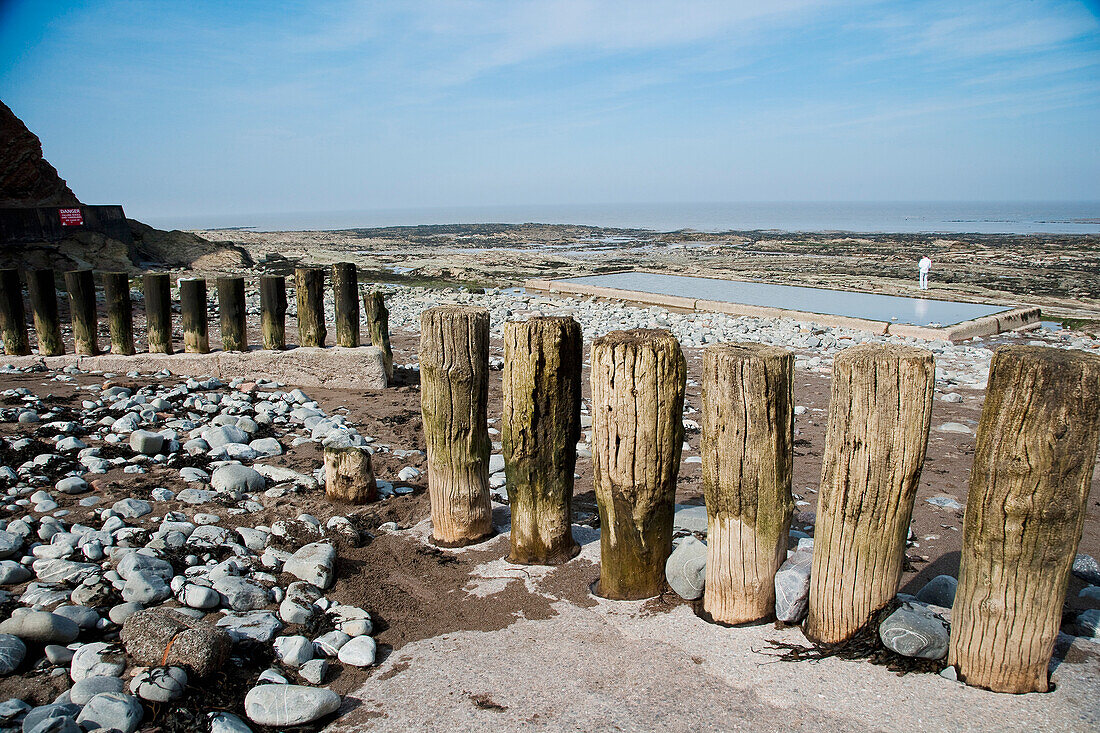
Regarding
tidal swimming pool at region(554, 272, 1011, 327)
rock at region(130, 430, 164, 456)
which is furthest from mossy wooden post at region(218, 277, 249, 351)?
tidal swimming pool at region(554, 272, 1011, 327)

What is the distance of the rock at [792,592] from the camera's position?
387 centimetres

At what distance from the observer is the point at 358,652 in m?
3.77

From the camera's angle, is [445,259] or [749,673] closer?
[749,673]

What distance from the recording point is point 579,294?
20.4m

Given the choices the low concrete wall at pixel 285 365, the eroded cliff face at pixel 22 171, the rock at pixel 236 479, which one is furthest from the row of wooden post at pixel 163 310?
the eroded cliff face at pixel 22 171

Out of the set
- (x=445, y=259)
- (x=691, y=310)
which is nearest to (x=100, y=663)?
(x=691, y=310)

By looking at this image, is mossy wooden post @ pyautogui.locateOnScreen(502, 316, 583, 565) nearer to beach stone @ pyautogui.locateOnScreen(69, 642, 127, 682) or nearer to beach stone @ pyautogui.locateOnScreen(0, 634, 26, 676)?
beach stone @ pyautogui.locateOnScreen(69, 642, 127, 682)

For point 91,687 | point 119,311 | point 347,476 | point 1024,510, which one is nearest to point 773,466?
point 1024,510

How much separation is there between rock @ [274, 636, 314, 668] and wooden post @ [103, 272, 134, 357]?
7.15 meters

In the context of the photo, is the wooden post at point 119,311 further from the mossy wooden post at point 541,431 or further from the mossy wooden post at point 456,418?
the mossy wooden post at point 541,431

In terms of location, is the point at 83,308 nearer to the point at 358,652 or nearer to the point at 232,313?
the point at 232,313

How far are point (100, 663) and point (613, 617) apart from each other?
2.53 meters

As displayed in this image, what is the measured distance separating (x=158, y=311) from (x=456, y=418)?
20.6ft

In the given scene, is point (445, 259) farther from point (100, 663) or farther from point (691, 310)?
point (100, 663)
